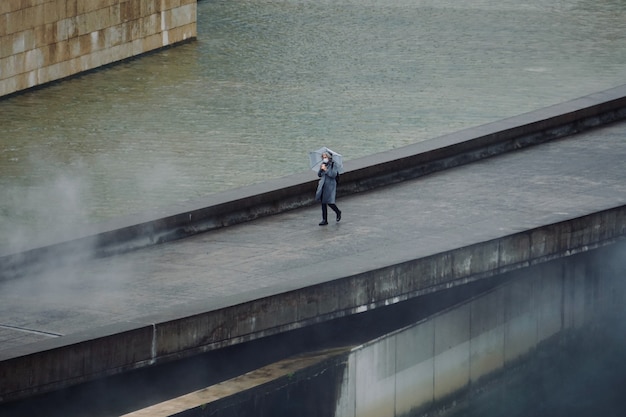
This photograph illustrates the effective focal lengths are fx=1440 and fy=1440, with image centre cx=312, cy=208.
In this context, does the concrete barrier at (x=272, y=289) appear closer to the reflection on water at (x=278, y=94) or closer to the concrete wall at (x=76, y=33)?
the reflection on water at (x=278, y=94)

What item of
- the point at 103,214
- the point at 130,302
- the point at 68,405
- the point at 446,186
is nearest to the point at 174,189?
the point at 103,214

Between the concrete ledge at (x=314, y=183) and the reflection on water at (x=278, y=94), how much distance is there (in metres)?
0.86

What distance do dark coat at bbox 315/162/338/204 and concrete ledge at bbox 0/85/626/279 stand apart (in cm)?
91

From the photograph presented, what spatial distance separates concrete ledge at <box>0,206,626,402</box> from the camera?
11.6 metres

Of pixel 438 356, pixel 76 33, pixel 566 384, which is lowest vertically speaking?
pixel 566 384

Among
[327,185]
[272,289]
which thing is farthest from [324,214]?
[272,289]

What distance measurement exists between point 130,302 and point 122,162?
5908 mm

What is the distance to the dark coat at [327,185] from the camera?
1584 cm

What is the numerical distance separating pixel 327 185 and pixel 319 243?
74cm

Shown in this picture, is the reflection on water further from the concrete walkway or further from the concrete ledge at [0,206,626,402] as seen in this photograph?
the concrete ledge at [0,206,626,402]

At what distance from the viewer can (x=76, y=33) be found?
80.4 ft

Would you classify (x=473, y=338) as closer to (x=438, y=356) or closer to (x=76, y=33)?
(x=438, y=356)

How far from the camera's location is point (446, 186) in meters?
17.6

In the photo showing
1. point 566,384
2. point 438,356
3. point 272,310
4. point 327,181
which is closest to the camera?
point 272,310
